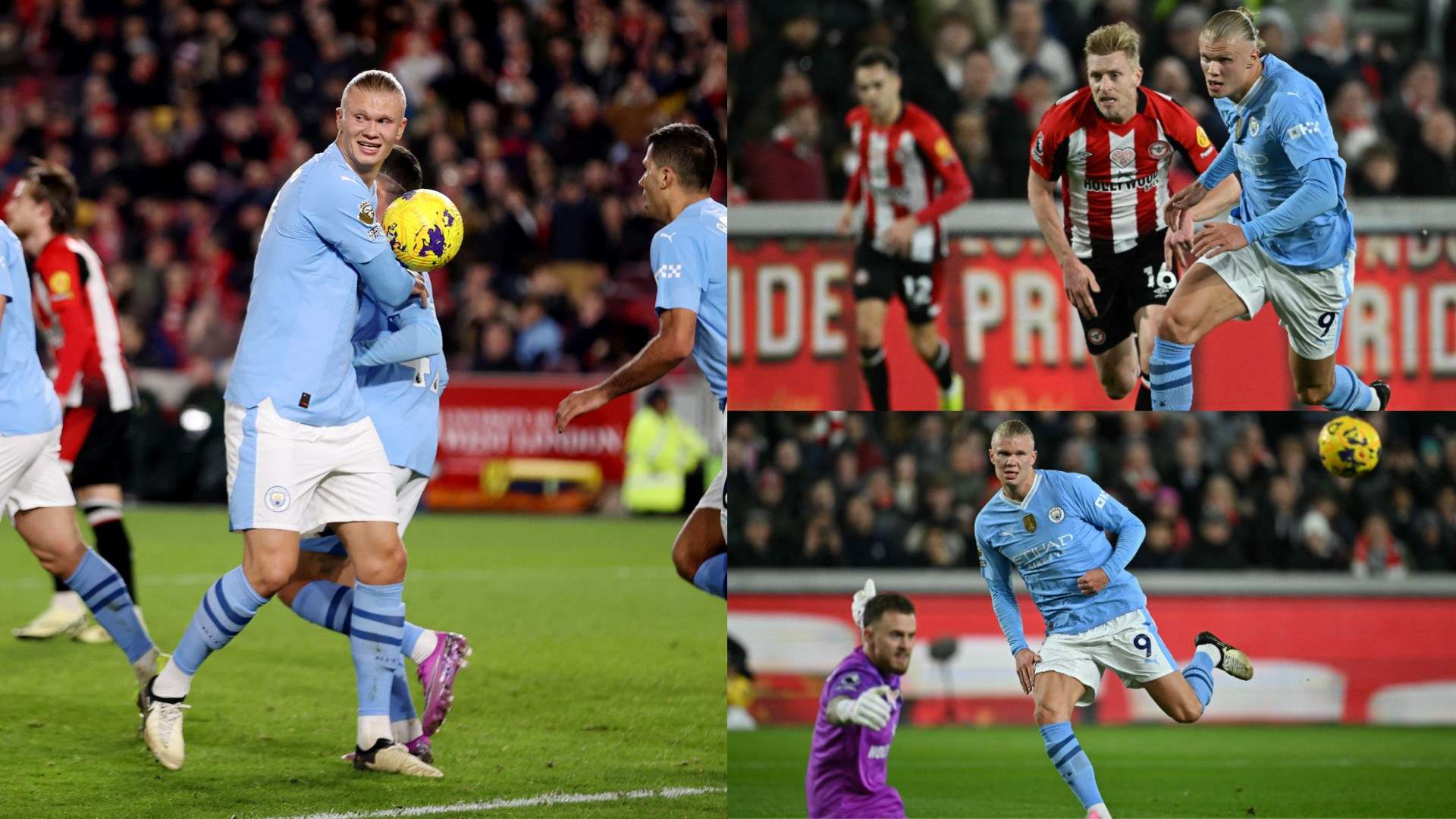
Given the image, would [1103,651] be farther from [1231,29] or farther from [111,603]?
[111,603]

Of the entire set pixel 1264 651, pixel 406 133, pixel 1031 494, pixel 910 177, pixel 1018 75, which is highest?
pixel 406 133

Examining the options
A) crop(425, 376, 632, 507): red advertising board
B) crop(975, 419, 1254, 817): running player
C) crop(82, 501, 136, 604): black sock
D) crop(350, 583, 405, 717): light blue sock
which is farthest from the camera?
crop(425, 376, 632, 507): red advertising board

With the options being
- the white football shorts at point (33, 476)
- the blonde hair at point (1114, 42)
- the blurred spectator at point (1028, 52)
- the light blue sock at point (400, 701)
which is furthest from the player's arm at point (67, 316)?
the blonde hair at point (1114, 42)

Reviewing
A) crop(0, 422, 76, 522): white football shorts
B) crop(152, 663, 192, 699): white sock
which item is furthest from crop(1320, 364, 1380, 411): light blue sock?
crop(0, 422, 76, 522): white football shorts

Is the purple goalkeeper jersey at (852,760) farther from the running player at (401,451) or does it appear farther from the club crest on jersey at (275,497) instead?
the club crest on jersey at (275,497)

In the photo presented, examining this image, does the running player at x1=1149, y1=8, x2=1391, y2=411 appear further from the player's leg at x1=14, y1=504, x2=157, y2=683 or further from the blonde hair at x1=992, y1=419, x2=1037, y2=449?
the player's leg at x1=14, y1=504, x2=157, y2=683

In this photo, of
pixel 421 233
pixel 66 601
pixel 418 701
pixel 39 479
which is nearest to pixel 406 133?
pixel 66 601

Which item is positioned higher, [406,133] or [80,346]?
[406,133]
